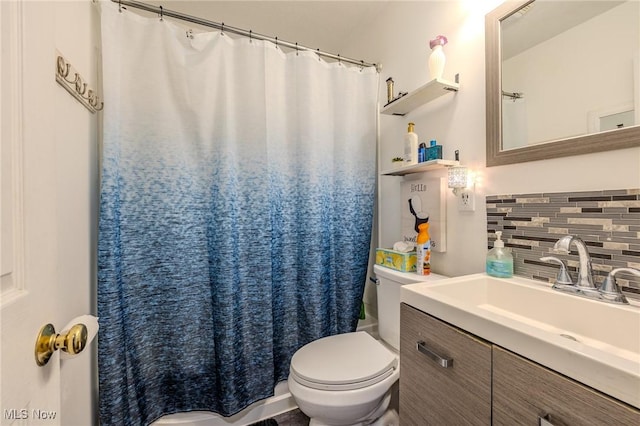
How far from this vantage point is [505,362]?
580mm

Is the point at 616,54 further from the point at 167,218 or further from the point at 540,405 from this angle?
the point at 167,218

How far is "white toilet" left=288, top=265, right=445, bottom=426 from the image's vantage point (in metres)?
1.02

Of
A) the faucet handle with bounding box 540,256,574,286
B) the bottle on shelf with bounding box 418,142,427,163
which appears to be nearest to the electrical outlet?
the bottle on shelf with bounding box 418,142,427,163

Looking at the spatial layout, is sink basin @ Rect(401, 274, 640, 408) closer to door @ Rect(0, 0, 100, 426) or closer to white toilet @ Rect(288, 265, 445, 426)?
white toilet @ Rect(288, 265, 445, 426)

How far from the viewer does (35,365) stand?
0.40 m

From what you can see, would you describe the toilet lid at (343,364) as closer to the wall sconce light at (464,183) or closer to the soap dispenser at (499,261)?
the soap dispenser at (499,261)

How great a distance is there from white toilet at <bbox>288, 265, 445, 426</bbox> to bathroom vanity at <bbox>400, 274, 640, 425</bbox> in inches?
8.3

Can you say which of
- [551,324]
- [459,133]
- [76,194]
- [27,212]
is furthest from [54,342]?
[459,133]

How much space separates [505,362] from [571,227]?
0.56 meters

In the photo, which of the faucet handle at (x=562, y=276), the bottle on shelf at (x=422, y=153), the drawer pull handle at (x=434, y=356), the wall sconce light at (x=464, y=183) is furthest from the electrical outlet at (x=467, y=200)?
the drawer pull handle at (x=434, y=356)

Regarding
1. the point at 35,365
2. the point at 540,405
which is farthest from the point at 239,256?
the point at 540,405

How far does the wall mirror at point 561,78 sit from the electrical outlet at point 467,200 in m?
0.15

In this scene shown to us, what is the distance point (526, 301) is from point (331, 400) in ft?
2.56

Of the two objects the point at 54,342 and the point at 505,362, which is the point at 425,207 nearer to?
the point at 505,362
